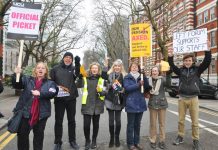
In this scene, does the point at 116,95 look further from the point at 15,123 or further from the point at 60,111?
the point at 15,123

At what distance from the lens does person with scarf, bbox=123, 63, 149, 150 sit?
7.42 m

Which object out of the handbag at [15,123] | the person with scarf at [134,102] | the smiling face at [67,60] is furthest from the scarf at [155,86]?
the handbag at [15,123]

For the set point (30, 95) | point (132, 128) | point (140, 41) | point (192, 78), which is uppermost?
point (140, 41)

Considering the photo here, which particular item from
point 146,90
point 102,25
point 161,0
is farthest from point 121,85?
point 102,25

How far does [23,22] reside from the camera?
7.02 m

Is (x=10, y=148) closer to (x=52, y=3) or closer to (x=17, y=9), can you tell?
(x=17, y=9)

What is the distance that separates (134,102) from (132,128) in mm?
548

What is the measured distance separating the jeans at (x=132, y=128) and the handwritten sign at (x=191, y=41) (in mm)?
3698

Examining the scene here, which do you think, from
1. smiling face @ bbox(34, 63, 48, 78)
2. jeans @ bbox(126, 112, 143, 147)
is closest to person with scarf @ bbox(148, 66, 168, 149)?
jeans @ bbox(126, 112, 143, 147)

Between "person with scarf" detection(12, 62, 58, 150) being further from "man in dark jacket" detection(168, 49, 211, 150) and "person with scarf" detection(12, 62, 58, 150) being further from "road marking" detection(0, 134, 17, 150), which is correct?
"man in dark jacket" detection(168, 49, 211, 150)

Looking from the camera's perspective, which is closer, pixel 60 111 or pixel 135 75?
pixel 60 111

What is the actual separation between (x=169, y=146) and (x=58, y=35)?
37570 mm

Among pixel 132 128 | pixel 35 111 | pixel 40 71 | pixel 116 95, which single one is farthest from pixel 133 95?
pixel 35 111

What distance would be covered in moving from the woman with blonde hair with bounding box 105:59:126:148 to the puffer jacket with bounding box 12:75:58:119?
5.59 feet
